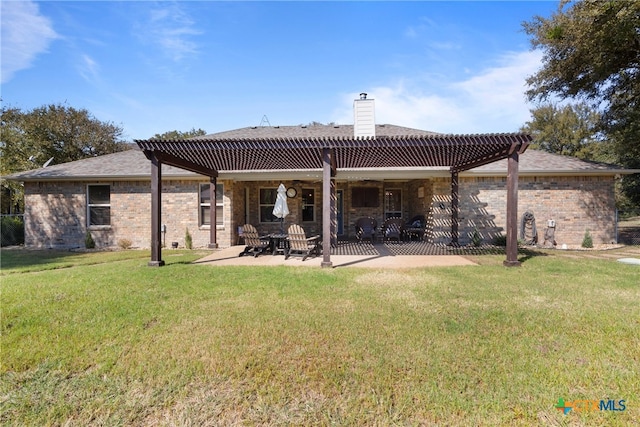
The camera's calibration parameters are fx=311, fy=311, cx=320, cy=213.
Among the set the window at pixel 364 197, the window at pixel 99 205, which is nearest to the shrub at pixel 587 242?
the window at pixel 364 197

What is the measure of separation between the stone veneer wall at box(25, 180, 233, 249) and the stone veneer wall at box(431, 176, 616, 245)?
948cm

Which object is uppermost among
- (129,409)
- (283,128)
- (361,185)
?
(283,128)

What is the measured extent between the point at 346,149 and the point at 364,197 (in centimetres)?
637

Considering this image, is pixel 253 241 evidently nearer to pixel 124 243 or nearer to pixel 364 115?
pixel 124 243

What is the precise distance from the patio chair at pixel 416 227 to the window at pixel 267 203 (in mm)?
5596

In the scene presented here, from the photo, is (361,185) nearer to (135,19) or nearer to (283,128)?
(283,128)

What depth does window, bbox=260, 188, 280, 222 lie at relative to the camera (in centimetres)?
1364

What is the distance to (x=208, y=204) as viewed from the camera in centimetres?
1207

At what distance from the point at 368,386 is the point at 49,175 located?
14.2 meters

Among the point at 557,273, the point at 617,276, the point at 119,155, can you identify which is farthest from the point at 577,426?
the point at 119,155

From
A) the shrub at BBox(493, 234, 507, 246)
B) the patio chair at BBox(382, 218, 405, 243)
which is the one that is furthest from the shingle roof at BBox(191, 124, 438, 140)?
the shrub at BBox(493, 234, 507, 246)

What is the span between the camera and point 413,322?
389 centimetres

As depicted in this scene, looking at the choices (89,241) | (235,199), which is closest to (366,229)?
(235,199)

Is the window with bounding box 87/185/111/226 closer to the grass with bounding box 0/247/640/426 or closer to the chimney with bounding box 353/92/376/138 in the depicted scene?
the grass with bounding box 0/247/640/426
